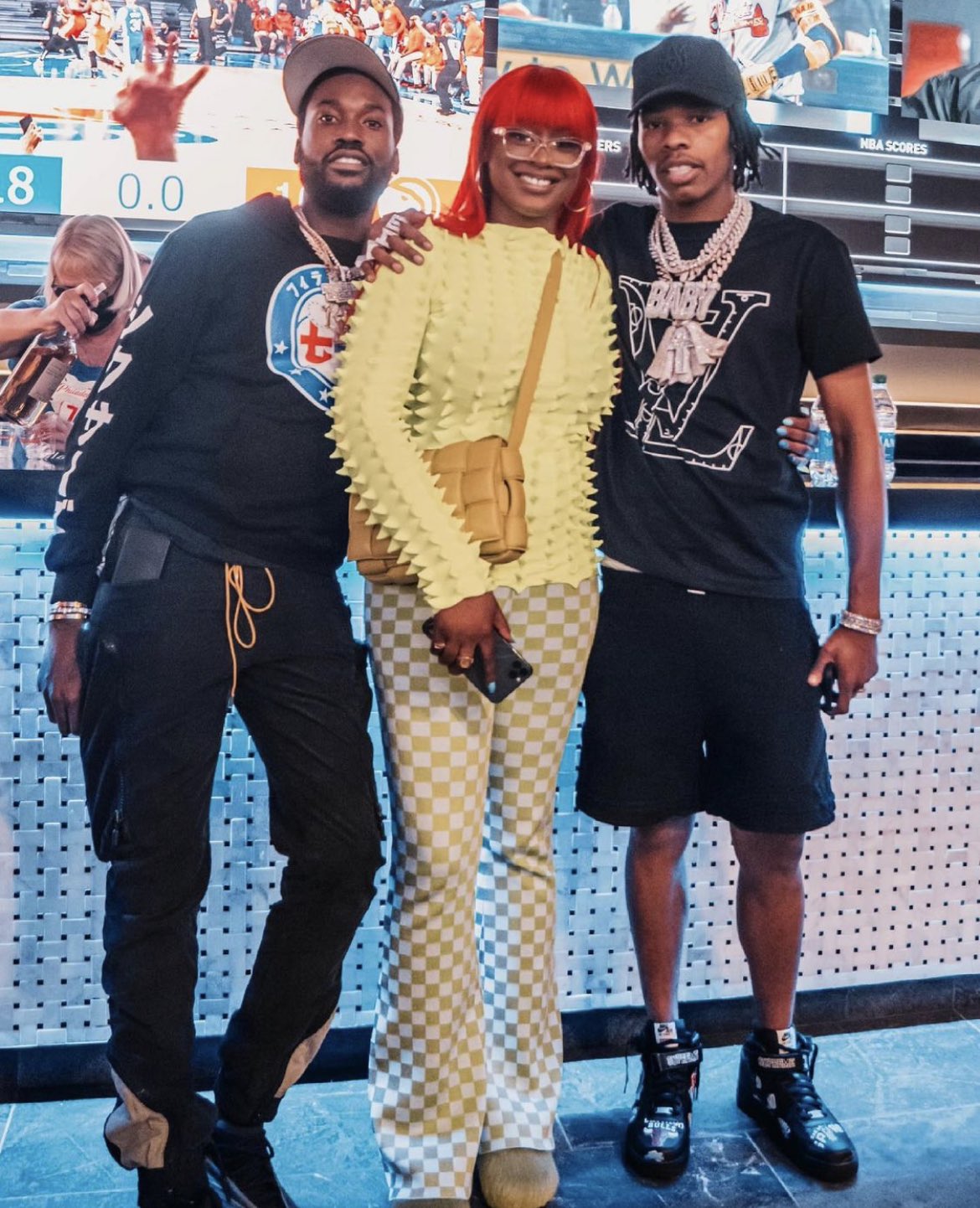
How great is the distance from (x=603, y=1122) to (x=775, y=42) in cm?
300

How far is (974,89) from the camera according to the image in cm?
379

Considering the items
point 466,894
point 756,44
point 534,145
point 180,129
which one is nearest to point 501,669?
point 466,894

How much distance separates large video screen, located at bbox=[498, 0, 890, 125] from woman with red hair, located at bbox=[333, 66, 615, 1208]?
1.96 m

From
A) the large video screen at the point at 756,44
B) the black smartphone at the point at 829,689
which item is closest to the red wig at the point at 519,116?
the black smartphone at the point at 829,689

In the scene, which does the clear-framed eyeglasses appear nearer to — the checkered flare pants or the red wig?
the red wig

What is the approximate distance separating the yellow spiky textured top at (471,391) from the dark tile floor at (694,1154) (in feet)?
3.19

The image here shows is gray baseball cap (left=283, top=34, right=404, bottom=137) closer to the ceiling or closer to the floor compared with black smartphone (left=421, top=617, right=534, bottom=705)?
closer to the ceiling

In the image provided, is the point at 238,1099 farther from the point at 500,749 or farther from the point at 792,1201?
the point at 792,1201

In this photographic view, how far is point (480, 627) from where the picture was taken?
157 cm

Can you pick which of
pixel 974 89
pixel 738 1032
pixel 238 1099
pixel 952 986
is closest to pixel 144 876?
pixel 238 1099

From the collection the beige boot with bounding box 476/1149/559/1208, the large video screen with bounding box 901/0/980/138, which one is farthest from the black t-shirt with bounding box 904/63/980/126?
the beige boot with bounding box 476/1149/559/1208

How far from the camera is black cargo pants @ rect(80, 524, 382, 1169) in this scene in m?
1.59

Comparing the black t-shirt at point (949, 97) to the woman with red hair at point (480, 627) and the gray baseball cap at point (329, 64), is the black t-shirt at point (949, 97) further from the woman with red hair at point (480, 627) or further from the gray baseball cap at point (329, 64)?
the gray baseball cap at point (329, 64)

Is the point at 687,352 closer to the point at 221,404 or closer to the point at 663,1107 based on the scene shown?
the point at 221,404
